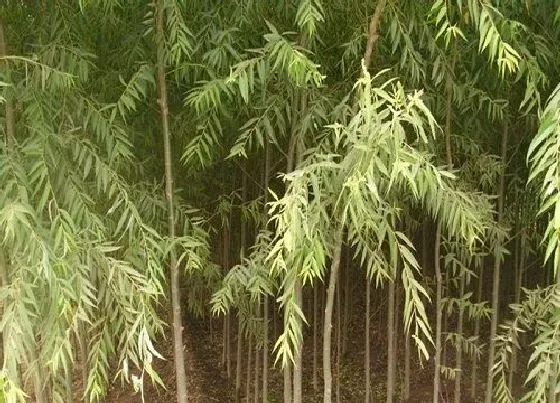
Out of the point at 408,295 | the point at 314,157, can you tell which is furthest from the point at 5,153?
the point at 408,295

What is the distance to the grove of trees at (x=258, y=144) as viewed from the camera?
6.98 feet

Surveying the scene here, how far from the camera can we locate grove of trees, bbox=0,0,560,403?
213 cm

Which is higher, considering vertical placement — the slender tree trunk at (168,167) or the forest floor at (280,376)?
the slender tree trunk at (168,167)

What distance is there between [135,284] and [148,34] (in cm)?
115

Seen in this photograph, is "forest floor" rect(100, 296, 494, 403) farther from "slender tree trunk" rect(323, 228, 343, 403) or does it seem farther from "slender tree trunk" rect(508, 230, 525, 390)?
"slender tree trunk" rect(323, 228, 343, 403)

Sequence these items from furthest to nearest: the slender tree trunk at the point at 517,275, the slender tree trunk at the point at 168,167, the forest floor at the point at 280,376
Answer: the forest floor at the point at 280,376 < the slender tree trunk at the point at 517,275 < the slender tree trunk at the point at 168,167

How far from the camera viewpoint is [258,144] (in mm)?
2863

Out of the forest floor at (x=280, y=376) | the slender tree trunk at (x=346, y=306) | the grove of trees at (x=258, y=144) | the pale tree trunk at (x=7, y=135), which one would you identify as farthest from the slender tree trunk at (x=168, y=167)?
the slender tree trunk at (x=346, y=306)

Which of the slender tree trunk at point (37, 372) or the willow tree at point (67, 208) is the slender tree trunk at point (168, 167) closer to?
the willow tree at point (67, 208)

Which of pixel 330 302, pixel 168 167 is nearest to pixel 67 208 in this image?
pixel 168 167

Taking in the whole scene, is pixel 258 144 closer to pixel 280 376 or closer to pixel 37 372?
pixel 37 372

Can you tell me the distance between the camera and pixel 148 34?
2805 millimetres

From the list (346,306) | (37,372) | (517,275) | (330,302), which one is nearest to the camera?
(330,302)

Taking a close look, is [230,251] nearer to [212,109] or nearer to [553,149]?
[212,109]
